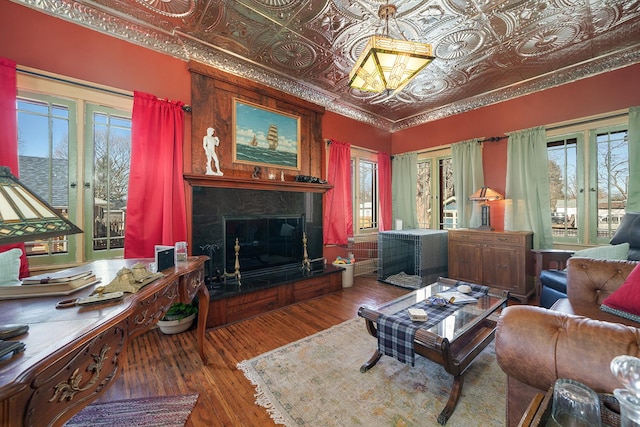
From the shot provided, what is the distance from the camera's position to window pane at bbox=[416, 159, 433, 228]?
5.01 metres

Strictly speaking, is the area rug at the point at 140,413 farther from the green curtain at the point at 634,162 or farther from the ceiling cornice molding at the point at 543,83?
the ceiling cornice molding at the point at 543,83

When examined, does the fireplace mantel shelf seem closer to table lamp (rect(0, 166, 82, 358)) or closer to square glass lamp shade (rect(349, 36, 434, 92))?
square glass lamp shade (rect(349, 36, 434, 92))

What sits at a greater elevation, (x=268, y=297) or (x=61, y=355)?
(x=61, y=355)

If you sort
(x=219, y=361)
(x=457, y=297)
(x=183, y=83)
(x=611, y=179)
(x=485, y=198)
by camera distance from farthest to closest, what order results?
(x=485, y=198) < (x=611, y=179) < (x=183, y=83) < (x=457, y=297) < (x=219, y=361)

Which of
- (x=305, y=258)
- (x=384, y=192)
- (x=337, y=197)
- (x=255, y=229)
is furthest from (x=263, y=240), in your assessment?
(x=384, y=192)

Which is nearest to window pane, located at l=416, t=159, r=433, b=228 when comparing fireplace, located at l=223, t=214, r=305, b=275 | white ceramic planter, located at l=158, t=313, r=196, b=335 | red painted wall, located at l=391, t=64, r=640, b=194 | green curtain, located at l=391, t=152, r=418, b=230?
green curtain, located at l=391, t=152, r=418, b=230

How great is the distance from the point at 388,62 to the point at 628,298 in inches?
88.8

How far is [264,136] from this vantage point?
3594 millimetres

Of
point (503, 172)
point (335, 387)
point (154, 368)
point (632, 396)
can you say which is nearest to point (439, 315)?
point (335, 387)

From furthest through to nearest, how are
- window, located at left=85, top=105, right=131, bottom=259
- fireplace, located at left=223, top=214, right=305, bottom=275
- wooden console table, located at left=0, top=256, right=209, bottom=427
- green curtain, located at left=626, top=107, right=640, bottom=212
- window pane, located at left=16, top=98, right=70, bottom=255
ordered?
1. fireplace, located at left=223, top=214, right=305, bottom=275
2. green curtain, located at left=626, top=107, right=640, bottom=212
3. window, located at left=85, top=105, right=131, bottom=259
4. window pane, located at left=16, top=98, right=70, bottom=255
5. wooden console table, located at left=0, top=256, right=209, bottom=427

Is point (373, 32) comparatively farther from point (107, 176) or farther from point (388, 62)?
point (107, 176)

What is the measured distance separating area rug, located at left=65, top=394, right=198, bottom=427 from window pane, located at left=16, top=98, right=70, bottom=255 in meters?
1.63

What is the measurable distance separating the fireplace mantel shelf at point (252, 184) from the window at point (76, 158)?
2.41ft

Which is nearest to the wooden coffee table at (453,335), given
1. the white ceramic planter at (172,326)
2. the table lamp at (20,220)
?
the table lamp at (20,220)
